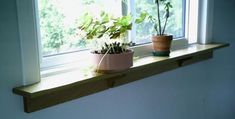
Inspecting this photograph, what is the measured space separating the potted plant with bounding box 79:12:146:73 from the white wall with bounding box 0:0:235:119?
198mm

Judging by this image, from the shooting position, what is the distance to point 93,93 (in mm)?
1241

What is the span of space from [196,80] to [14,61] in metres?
1.38

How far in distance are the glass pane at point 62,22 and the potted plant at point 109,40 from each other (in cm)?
6

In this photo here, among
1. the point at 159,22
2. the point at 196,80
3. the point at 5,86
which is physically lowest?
the point at 196,80

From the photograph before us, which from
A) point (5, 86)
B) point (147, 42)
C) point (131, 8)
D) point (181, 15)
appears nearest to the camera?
point (5, 86)

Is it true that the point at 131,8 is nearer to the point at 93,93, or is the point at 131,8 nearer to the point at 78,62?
the point at 78,62

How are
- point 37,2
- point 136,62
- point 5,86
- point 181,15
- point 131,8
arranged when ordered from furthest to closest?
point 181,15 → point 131,8 → point 136,62 → point 37,2 → point 5,86

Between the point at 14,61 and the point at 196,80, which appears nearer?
the point at 14,61

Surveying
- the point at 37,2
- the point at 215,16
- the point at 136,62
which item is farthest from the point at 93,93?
the point at 215,16

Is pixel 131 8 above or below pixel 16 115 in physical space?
above

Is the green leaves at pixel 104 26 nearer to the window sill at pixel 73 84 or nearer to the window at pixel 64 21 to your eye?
the window at pixel 64 21

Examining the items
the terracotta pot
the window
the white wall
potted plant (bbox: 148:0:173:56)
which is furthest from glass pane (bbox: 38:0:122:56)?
potted plant (bbox: 148:0:173:56)

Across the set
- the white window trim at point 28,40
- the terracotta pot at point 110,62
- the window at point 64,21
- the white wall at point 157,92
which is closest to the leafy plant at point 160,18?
the window at point 64,21

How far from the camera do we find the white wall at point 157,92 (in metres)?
0.97
